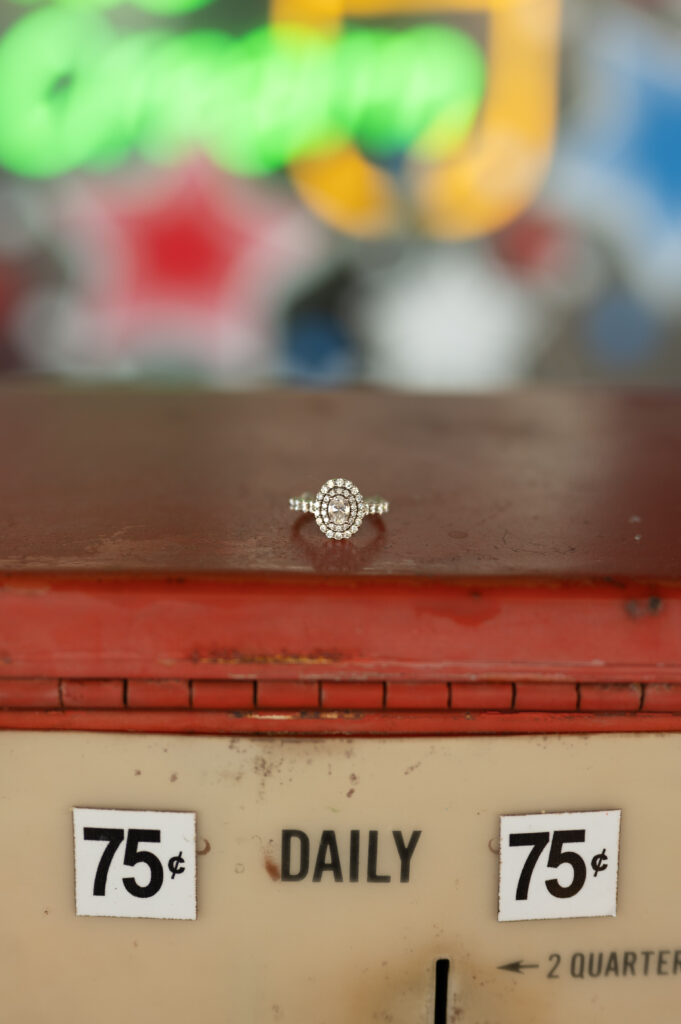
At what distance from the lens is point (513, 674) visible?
1.72 ft

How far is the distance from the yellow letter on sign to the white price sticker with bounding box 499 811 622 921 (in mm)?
1902

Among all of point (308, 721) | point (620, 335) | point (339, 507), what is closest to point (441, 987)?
point (308, 721)

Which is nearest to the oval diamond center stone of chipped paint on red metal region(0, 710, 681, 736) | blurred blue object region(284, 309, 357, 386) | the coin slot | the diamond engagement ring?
the diamond engagement ring

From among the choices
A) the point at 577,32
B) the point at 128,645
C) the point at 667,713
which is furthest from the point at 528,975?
the point at 577,32

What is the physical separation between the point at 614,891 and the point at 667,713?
109 millimetres

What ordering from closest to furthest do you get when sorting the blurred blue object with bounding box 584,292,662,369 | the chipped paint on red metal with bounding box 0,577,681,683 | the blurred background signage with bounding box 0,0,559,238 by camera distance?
1. the chipped paint on red metal with bounding box 0,577,681,683
2. the blurred background signage with bounding box 0,0,559,238
3. the blurred blue object with bounding box 584,292,662,369

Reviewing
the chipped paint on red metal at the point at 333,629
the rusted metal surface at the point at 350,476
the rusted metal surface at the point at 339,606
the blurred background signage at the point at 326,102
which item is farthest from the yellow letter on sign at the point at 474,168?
the chipped paint on red metal at the point at 333,629

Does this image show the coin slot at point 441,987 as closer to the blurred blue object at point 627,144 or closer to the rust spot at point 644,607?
the rust spot at point 644,607

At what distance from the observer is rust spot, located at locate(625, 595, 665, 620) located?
1.68ft

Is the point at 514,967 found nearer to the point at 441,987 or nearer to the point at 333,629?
the point at 441,987

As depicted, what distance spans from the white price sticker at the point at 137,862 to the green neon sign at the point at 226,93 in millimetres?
1970

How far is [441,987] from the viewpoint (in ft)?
1.86

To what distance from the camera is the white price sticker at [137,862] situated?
21.2 inches

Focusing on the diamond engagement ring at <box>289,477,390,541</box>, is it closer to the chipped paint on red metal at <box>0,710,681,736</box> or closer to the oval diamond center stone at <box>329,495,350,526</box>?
the oval diamond center stone at <box>329,495,350,526</box>
